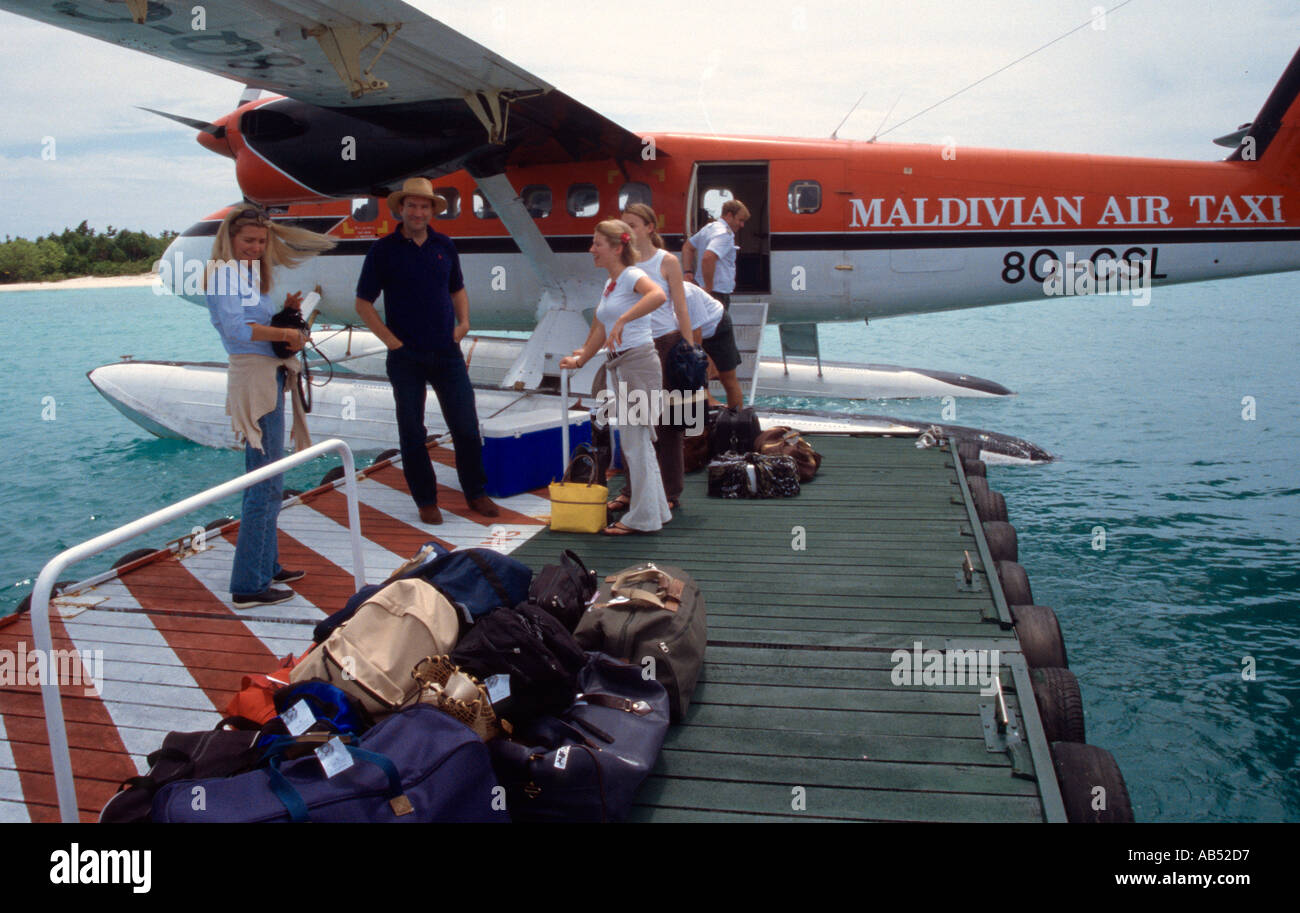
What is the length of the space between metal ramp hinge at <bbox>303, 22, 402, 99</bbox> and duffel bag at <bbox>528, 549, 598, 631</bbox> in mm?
4492

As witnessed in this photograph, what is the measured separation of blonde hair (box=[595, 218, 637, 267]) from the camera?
5453 millimetres

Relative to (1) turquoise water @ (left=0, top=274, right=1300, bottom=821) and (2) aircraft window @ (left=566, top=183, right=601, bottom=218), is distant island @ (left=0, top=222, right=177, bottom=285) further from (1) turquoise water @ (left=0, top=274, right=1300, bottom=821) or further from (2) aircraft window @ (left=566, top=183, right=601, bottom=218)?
(2) aircraft window @ (left=566, top=183, right=601, bottom=218)

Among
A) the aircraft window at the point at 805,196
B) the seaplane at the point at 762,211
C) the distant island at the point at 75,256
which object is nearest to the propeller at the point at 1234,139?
the seaplane at the point at 762,211

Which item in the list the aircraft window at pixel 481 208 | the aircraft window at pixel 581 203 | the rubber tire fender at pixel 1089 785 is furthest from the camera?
the aircraft window at pixel 481 208


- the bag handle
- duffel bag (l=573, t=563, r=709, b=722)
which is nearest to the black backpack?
duffel bag (l=573, t=563, r=709, b=722)

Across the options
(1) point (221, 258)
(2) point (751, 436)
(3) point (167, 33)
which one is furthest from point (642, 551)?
(3) point (167, 33)

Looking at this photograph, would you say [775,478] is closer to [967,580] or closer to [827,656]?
[967,580]

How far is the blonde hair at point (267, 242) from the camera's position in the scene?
4555mm

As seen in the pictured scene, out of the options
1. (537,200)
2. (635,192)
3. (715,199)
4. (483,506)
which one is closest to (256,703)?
(483,506)

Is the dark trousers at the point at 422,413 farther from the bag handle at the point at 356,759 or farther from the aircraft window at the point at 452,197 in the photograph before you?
the aircraft window at the point at 452,197

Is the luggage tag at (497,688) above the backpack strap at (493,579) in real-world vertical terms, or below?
below

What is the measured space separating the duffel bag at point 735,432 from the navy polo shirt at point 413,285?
2412 millimetres

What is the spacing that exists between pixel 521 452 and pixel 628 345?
1876 millimetres

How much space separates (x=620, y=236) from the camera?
5.48 meters
